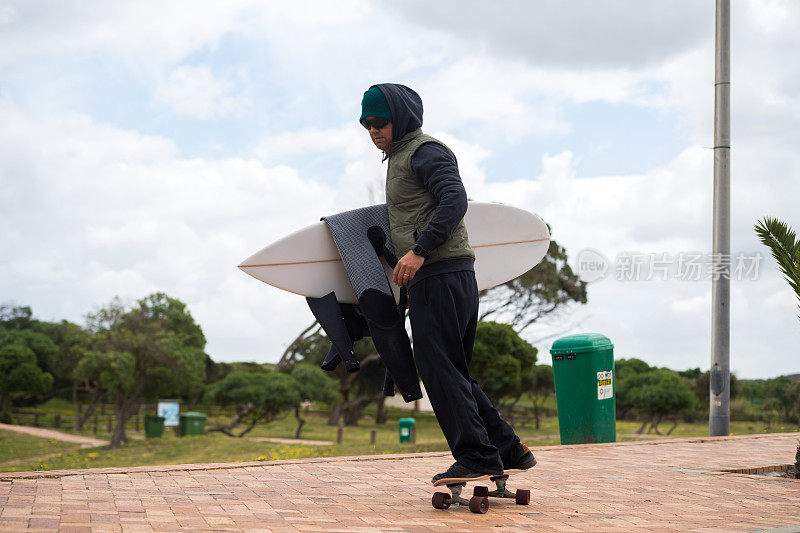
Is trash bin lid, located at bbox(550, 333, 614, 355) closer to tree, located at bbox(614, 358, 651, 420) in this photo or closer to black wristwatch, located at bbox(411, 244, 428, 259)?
black wristwatch, located at bbox(411, 244, 428, 259)

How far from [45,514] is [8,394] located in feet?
109

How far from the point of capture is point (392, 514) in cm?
335

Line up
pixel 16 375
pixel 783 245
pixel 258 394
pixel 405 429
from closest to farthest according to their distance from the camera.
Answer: pixel 783 245 → pixel 405 429 → pixel 258 394 → pixel 16 375

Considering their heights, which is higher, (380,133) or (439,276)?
(380,133)

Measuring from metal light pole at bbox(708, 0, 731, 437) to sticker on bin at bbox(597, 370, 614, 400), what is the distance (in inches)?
80.1

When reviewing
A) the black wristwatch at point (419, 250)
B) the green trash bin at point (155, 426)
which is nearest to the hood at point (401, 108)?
the black wristwatch at point (419, 250)

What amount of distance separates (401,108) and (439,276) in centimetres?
83

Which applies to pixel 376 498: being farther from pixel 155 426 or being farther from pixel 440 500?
pixel 155 426

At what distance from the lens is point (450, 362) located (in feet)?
11.3

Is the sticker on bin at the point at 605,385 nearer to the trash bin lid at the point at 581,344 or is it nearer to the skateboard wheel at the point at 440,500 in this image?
the trash bin lid at the point at 581,344

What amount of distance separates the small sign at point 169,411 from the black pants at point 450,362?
2365 centimetres

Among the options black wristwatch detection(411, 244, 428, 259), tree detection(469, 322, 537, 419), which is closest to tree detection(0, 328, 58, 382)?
tree detection(469, 322, 537, 419)

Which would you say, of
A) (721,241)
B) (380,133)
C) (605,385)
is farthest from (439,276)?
(721,241)

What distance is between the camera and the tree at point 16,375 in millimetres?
30797
